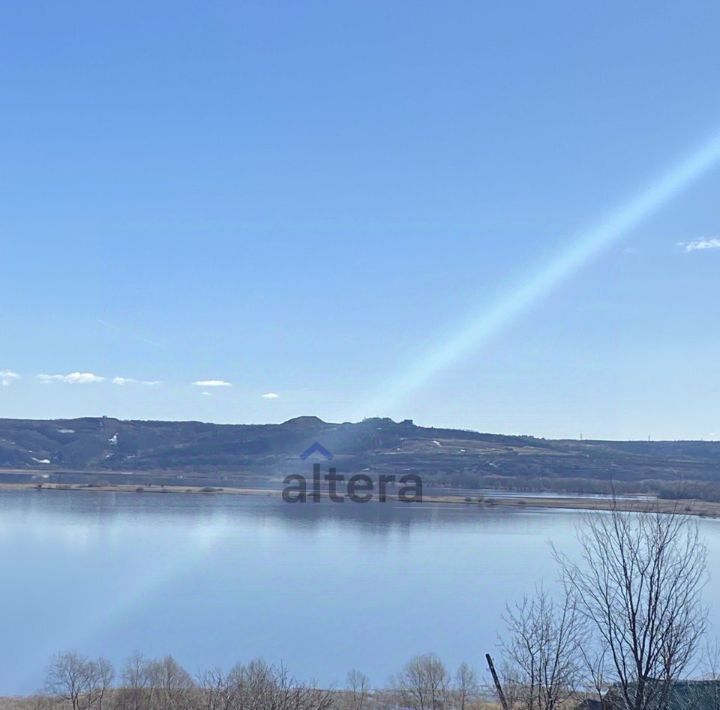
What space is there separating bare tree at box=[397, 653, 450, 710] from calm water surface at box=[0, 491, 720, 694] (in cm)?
49

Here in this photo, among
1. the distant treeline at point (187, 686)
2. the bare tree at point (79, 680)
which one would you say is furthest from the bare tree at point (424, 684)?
the bare tree at point (79, 680)

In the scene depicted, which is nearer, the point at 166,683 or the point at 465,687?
the point at 166,683

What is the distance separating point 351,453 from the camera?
48625 millimetres

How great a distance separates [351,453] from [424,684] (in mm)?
41159

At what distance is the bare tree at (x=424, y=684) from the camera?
717cm

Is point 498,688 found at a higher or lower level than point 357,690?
higher

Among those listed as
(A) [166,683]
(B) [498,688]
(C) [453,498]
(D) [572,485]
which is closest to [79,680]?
(A) [166,683]

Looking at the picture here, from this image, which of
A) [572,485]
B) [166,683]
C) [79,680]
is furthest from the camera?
[572,485]

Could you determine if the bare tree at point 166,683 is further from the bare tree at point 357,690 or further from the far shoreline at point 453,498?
the far shoreline at point 453,498

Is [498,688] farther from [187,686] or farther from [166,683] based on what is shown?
[166,683]

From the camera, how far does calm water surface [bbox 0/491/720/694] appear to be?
30.6 feet

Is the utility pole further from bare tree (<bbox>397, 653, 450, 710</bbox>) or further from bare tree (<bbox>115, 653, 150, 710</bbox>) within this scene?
bare tree (<bbox>115, 653, 150, 710</bbox>)

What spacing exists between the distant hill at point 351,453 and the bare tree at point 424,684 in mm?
29907

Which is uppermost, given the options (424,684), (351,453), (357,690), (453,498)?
(351,453)
